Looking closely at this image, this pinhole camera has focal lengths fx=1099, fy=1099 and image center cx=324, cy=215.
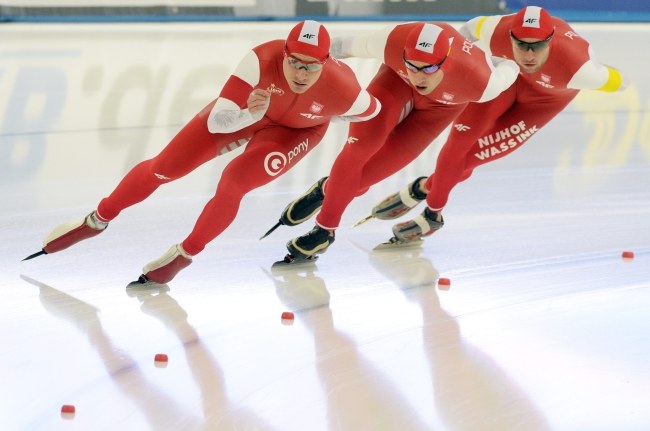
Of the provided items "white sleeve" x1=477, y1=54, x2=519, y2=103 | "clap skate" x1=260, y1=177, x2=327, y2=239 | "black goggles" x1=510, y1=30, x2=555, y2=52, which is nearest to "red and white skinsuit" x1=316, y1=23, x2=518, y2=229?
"white sleeve" x1=477, y1=54, x2=519, y2=103

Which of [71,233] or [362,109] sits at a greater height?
[362,109]

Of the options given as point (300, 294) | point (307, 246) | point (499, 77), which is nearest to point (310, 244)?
point (307, 246)

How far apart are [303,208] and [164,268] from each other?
3.40ft

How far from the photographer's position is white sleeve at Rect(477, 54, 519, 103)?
504cm

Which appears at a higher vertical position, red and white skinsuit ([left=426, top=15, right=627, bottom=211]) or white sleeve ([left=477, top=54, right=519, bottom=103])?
white sleeve ([left=477, top=54, right=519, bottom=103])

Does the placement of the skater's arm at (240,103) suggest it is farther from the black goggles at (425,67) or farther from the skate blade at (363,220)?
the skate blade at (363,220)

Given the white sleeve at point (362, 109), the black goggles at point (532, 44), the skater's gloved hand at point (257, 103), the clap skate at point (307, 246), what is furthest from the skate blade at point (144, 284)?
the black goggles at point (532, 44)

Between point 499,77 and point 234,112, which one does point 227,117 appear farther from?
point 499,77

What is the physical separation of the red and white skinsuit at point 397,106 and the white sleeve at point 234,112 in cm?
70

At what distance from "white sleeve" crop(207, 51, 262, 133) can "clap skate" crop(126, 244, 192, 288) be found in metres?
0.55

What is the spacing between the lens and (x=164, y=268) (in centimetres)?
466

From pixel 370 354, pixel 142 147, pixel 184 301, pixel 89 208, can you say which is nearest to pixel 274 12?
pixel 142 147

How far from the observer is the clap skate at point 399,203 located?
18.7 ft

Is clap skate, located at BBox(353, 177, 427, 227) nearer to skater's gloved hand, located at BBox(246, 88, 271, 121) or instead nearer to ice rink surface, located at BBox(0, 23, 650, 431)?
ice rink surface, located at BBox(0, 23, 650, 431)
